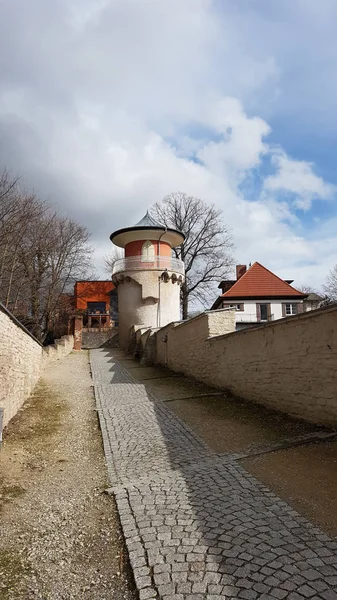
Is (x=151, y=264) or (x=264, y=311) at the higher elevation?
(x=151, y=264)

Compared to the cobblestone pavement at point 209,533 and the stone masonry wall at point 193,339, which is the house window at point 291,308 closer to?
the stone masonry wall at point 193,339

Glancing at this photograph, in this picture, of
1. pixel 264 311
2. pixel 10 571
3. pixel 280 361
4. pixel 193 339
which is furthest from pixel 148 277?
pixel 10 571

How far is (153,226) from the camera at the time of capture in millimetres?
30984

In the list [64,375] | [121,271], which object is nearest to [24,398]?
[64,375]

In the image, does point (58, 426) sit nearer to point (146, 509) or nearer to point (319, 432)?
point (146, 509)

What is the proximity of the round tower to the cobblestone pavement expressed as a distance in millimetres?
24640

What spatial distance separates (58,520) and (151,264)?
2724 centimetres

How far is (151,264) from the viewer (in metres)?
30.8

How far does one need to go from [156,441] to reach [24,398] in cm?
478

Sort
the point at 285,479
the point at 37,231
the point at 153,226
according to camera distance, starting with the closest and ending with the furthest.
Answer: the point at 285,479 < the point at 37,231 < the point at 153,226

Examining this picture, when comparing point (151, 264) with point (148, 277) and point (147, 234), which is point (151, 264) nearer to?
point (148, 277)

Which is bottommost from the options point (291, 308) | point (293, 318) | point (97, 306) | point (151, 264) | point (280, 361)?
point (280, 361)

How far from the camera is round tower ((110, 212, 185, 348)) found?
30.7 m

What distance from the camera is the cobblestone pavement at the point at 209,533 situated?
2.73 metres
